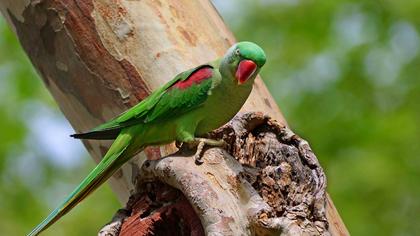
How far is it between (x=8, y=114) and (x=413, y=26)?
382 centimetres

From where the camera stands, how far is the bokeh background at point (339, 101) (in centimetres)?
640

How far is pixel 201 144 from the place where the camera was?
3.05 meters

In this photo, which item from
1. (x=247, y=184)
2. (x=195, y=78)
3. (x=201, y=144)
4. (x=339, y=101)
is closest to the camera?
(x=247, y=184)

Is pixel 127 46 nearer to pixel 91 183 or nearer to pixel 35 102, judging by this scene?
pixel 91 183

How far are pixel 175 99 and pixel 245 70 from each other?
0.30 meters

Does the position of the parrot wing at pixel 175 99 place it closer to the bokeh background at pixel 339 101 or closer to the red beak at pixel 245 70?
the red beak at pixel 245 70

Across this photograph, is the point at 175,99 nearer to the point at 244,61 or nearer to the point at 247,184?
the point at 244,61

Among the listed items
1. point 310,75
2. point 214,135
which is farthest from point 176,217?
point 310,75

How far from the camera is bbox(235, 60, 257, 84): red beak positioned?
10.1ft

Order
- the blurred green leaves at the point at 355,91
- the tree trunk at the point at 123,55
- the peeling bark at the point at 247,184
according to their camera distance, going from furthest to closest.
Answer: the blurred green leaves at the point at 355,91 < the tree trunk at the point at 123,55 < the peeling bark at the point at 247,184

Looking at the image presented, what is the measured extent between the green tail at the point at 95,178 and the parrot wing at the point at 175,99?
9cm

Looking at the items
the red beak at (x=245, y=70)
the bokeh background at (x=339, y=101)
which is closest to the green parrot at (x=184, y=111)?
the red beak at (x=245, y=70)

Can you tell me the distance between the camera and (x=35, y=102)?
7859 mm

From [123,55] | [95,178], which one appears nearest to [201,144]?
[95,178]
